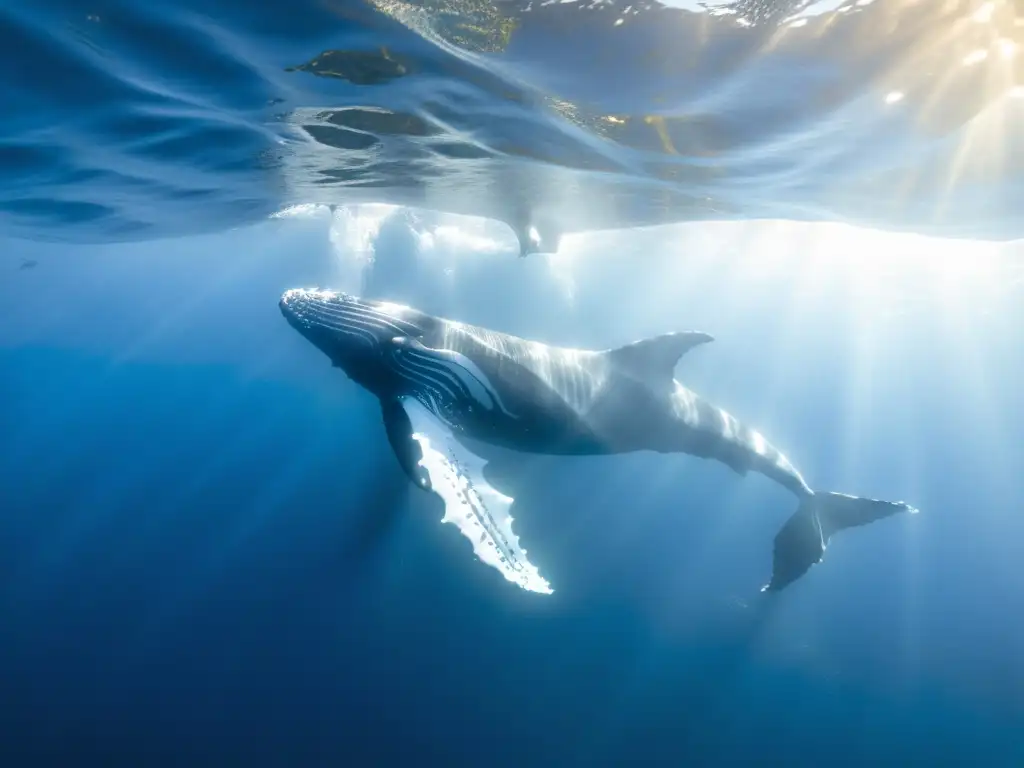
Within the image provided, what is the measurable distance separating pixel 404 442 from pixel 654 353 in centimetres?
417

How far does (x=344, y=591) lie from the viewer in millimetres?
15273

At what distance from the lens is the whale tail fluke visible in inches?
448

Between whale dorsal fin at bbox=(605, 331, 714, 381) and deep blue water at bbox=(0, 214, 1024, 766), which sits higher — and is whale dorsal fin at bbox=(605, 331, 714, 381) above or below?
above

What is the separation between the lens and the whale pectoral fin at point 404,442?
6.79 meters

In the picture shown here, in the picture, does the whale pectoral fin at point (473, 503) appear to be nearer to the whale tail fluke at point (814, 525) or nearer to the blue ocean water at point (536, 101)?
the blue ocean water at point (536, 101)

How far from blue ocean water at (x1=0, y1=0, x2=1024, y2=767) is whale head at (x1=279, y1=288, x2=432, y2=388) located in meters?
3.01

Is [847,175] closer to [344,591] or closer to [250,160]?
[250,160]

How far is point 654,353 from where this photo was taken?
8.83 metres

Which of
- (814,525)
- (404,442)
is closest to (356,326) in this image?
(404,442)

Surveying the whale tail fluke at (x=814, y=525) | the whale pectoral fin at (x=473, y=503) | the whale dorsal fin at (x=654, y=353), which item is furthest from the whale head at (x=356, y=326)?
the whale tail fluke at (x=814, y=525)

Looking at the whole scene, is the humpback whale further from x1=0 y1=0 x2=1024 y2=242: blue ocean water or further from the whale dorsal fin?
x1=0 y1=0 x2=1024 y2=242: blue ocean water

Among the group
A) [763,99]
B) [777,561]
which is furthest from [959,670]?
[763,99]

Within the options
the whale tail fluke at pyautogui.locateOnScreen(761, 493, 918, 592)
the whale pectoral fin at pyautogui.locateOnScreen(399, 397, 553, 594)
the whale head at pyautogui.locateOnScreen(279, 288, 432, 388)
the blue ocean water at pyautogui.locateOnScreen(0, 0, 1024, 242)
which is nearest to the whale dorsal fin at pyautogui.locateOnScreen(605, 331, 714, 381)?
the whale head at pyautogui.locateOnScreen(279, 288, 432, 388)

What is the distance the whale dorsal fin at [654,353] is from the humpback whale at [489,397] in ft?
0.05
